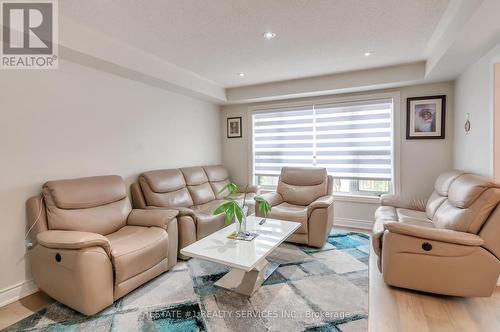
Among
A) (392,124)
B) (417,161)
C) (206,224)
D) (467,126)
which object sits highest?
(392,124)

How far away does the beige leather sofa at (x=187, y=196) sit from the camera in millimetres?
2908

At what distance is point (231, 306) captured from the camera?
2033 mm

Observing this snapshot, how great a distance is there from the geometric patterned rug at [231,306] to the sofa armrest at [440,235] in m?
0.63

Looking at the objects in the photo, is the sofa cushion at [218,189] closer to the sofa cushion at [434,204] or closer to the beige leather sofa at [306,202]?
the beige leather sofa at [306,202]

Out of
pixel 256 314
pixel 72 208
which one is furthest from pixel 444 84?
pixel 72 208

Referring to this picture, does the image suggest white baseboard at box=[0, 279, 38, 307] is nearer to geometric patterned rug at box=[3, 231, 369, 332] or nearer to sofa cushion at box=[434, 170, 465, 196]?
geometric patterned rug at box=[3, 231, 369, 332]

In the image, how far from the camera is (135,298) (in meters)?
2.15

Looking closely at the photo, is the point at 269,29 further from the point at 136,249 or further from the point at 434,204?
the point at 434,204

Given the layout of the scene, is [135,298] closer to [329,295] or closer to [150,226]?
[150,226]

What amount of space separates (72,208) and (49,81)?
1234mm

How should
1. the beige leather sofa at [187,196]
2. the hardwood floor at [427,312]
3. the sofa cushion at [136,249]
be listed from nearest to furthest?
the hardwood floor at [427,312], the sofa cushion at [136,249], the beige leather sofa at [187,196]

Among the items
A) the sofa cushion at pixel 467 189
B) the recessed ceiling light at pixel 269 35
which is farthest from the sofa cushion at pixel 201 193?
the sofa cushion at pixel 467 189

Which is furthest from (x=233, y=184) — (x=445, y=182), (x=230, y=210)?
(x=445, y=182)

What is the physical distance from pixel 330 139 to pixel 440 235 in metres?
2.43
